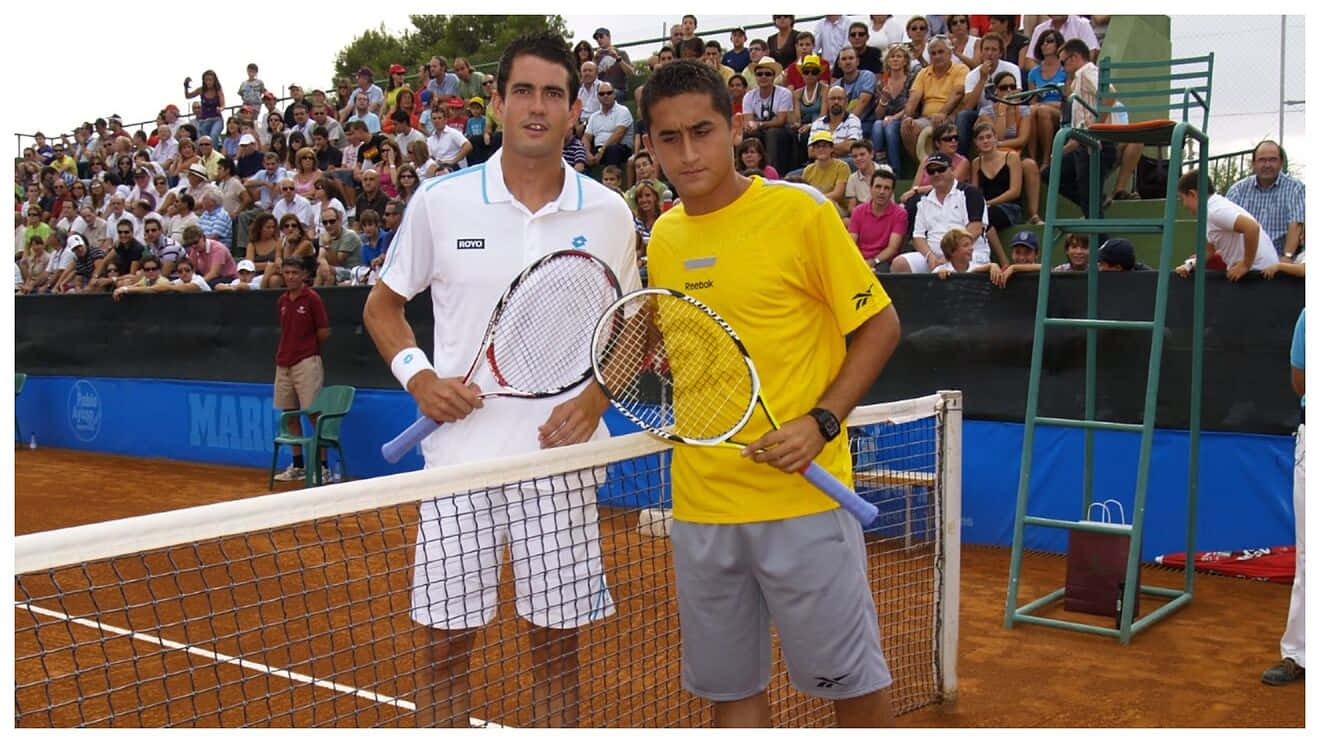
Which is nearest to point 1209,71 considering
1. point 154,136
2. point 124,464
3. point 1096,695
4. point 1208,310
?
point 1208,310

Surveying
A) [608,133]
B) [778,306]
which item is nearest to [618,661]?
[778,306]

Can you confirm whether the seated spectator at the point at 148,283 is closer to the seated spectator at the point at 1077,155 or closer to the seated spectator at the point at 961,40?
the seated spectator at the point at 961,40

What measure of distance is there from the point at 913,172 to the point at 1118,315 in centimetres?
Answer: 458

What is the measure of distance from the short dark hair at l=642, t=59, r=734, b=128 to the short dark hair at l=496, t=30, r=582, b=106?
347 millimetres

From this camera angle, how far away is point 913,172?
1136 cm

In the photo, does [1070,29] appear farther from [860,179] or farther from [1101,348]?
[1101,348]

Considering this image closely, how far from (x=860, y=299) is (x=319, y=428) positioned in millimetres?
8596

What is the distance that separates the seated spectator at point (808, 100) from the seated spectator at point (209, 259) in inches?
258

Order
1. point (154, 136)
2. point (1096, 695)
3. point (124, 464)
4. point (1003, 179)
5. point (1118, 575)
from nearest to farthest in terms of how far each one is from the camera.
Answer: point (1096, 695) < point (1118, 575) < point (1003, 179) < point (124, 464) < point (154, 136)

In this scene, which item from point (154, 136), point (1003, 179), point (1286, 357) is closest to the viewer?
point (1286, 357)

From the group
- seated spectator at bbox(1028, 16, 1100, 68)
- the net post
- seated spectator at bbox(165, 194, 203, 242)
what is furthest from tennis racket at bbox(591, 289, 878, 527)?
seated spectator at bbox(165, 194, 203, 242)

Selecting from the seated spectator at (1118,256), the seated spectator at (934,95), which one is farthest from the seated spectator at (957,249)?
the seated spectator at (934,95)

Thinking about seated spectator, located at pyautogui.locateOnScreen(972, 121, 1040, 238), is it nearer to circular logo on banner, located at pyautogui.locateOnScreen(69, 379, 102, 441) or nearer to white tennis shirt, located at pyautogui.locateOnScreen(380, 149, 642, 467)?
white tennis shirt, located at pyautogui.locateOnScreen(380, 149, 642, 467)

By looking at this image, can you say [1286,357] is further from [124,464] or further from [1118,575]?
[124,464]
